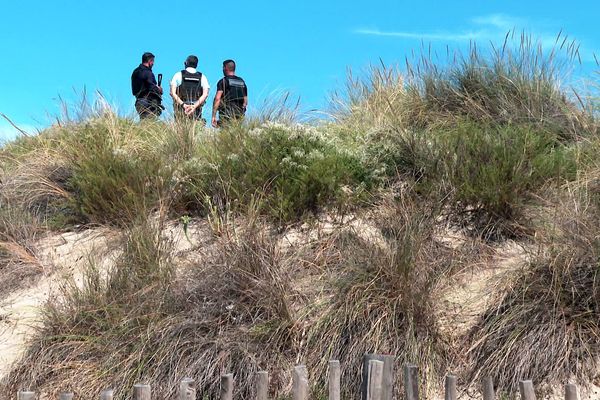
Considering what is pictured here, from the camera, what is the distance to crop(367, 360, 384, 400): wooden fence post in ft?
14.7

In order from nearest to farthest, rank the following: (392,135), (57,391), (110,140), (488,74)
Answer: (57,391)
(392,135)
(110,140)
(488,74)

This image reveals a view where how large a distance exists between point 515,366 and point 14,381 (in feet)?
12.4

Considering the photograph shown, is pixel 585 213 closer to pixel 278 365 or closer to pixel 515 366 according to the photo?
pixel 515 366

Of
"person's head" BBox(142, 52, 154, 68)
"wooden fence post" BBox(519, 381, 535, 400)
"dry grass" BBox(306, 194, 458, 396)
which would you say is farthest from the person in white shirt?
"wooden fence post" BBox(519, 381, 535, 400)

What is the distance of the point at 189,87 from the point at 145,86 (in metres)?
0.71

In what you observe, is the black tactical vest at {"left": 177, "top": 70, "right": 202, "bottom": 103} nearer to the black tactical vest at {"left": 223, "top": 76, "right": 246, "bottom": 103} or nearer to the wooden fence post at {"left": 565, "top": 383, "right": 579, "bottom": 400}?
the black tactical vest at {"left": 223, "top": 76, "right": 246, "bottom": 103}

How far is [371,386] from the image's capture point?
14.7 feet

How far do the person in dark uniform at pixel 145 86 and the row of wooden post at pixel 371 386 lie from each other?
7543mm

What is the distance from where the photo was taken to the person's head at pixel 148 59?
480 inches

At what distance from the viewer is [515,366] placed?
5.79 meters

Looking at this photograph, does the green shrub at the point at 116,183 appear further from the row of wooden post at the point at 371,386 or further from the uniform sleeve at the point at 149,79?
the row of wooden post at the point at 371,386

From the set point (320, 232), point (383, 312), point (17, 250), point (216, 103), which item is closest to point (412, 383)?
point (383, 312)

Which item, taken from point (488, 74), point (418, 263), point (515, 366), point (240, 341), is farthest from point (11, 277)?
point (488, 74)

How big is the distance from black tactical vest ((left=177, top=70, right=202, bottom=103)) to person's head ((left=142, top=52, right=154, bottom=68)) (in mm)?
652
